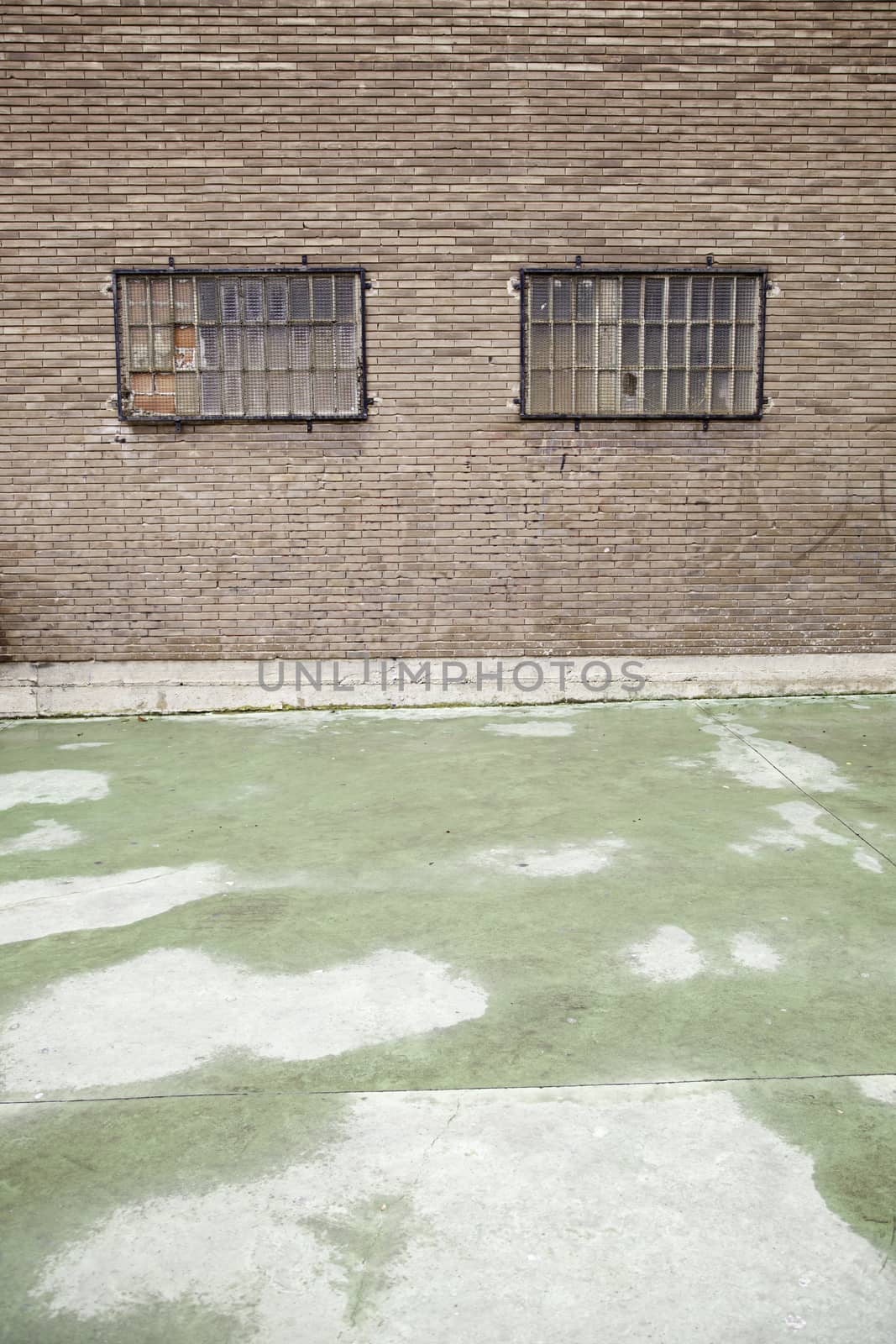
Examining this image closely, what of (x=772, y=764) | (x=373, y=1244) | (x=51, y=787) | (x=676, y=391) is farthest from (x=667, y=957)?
(x=676, y=391)

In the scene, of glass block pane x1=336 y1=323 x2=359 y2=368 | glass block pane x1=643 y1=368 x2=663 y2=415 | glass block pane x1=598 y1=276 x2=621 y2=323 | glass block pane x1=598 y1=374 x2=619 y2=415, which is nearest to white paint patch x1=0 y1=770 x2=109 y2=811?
glass block pane x1=336 y1=323 x2=359 y2=368

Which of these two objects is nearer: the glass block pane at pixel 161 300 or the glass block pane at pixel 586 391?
the glass block pane at pixel 161 300

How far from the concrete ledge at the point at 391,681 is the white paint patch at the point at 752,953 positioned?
4100 mm

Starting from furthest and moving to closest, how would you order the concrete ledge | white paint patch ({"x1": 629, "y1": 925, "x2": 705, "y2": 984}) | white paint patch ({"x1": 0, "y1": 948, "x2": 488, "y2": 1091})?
the concrete ledge → white paint patch ({"x1": 629, "y1": 925, "x2": 705, "y2": 984}) → white paint patch ({"x1": 0, "y1": 948, "x2": 488, "y2": 1091})

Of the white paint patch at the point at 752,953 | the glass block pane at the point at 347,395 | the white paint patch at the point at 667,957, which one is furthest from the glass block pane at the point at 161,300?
the white paint patch at the point at 752,953

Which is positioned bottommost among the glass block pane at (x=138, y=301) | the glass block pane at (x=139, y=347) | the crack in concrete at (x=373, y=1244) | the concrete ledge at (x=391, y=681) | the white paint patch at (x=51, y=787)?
the crack in concrete at (x=373, y=1244)

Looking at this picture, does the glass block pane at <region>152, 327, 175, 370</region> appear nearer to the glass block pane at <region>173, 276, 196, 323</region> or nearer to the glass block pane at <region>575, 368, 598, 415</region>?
the glass block pane at <region>173, 276, 196, 323</region>

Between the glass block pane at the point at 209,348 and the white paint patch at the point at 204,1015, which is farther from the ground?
the glass block pane at the point at 209,348

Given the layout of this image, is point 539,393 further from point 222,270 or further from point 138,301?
point 138,301

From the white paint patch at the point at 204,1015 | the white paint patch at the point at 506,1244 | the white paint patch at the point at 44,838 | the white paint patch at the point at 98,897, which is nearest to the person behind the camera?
the white paint patch at the point at 506,1244

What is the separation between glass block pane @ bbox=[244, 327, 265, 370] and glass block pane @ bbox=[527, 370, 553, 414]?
75.3 inches

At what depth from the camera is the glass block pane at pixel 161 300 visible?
24.2 ft

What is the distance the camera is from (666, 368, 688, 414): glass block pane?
7586 mm

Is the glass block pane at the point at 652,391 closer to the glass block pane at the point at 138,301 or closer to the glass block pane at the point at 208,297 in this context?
the glass block pane at the point at 208,297
